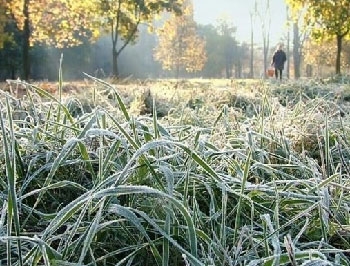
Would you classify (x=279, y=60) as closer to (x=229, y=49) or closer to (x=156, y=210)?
(x=156, y=210)

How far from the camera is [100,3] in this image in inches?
880

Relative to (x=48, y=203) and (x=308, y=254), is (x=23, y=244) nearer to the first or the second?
(x=48, y=203)

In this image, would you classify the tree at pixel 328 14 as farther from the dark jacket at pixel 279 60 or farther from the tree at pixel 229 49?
the tree at pixel 229 49

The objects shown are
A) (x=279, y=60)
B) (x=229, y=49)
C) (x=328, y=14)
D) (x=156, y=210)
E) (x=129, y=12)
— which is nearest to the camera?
(x=156, y=210)

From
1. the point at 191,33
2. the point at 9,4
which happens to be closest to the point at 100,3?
the point at 9,4

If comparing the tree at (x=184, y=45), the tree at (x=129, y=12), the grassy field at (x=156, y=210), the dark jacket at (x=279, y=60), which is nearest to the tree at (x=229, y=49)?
the tree at (x=184, y=45)

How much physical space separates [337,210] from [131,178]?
38 cm

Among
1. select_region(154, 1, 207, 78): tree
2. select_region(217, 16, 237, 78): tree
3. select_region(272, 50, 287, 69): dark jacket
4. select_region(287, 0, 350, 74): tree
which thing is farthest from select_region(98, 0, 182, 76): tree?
select_region(217, 16, 237, 78): tree

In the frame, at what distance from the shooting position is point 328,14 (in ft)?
58.0

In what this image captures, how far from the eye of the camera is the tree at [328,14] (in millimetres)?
17594

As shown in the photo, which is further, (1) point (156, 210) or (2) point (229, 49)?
(2) point (229, 49)

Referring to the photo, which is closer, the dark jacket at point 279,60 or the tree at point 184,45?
the dark jacket at point 279,60

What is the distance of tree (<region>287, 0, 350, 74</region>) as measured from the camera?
57.7ft

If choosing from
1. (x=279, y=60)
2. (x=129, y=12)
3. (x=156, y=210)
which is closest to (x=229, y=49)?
(x=129, y=12)
